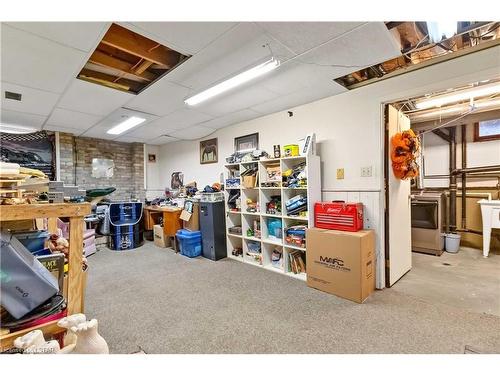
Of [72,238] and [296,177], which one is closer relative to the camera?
[72,238]

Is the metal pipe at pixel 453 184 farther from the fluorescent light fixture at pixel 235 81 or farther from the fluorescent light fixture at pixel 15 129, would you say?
the fluorescent light fixture at pixel 15 129

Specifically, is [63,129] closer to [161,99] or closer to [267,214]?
[161,99]

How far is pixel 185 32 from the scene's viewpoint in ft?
6.13

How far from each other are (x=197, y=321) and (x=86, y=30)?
257cm

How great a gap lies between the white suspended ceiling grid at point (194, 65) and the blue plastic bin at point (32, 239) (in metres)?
1.51

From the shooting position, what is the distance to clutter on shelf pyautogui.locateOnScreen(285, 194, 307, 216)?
3.27 m

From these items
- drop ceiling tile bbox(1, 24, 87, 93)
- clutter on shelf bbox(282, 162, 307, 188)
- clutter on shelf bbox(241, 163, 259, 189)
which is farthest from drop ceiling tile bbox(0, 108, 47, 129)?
clutter on shelf bbox(282, 162, 307, 188)

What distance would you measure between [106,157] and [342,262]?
5.94 m

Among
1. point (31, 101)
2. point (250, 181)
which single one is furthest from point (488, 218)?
point (31, 101)

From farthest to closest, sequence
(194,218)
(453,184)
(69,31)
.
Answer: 1. (453,184)
2. (194,218)
3. (69,31)

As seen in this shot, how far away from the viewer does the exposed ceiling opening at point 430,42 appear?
73.7 inches

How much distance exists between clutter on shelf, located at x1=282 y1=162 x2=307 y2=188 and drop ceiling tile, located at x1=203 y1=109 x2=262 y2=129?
4.02 ft

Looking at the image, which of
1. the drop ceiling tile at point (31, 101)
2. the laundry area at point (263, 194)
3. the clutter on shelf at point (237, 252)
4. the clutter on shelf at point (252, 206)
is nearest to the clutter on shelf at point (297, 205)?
the laundry area at point (263, 194)

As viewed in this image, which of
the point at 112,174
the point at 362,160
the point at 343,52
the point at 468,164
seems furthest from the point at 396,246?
the point at 112,174
